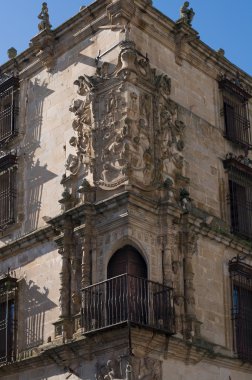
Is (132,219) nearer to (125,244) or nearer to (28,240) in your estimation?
(125,244)

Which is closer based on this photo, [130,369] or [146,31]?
[130,369]

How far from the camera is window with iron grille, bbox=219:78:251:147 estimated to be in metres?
23.0

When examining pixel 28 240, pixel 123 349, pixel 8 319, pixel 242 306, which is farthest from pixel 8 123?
pixel 123 349

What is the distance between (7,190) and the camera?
22125mm

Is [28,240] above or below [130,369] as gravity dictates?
above

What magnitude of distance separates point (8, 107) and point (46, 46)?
227cm

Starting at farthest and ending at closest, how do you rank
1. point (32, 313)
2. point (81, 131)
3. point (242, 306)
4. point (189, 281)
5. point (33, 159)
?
point (33, 159), point (242, 306), point (81, 131), point (32, 313), point (189, 281)

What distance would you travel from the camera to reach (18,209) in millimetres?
21594

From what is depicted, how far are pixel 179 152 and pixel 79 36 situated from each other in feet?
13.5

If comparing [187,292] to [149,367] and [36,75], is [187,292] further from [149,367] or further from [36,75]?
[36,75]

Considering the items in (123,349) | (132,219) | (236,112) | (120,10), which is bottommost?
(123,349)

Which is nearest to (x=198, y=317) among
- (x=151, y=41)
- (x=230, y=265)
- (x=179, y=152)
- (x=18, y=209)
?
(x=230, y=265)

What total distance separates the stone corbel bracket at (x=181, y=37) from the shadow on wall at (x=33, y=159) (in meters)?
3.45

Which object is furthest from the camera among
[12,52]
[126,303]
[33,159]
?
[12,52]
